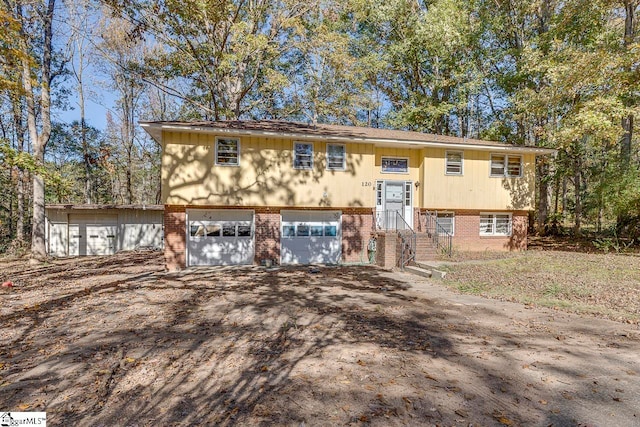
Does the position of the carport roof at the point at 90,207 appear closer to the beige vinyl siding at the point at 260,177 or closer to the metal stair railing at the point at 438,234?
the beige vinyl siding at the point at 260,177

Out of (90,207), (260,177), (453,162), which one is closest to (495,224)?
(453,162)

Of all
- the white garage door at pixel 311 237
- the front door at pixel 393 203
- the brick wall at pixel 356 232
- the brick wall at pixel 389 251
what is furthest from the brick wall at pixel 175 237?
the front door at pixel 393 203

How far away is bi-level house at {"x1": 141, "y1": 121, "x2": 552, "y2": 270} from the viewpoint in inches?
520

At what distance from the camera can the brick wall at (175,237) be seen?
13123mm

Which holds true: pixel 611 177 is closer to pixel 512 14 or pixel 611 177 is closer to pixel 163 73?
pixel 512 14

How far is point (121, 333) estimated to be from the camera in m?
6.09

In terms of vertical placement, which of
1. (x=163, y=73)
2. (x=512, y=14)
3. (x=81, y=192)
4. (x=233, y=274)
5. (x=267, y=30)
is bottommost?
(x=233, y=274)

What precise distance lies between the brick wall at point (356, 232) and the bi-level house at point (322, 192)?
4cm

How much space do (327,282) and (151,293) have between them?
4987 mm

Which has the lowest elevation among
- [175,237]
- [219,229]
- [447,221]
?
[175,237]

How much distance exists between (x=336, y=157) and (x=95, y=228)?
1535 cm

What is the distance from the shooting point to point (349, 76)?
1939cm

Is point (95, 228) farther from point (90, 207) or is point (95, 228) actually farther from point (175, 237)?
point (175, 237)

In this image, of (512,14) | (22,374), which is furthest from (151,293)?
(512,14)
